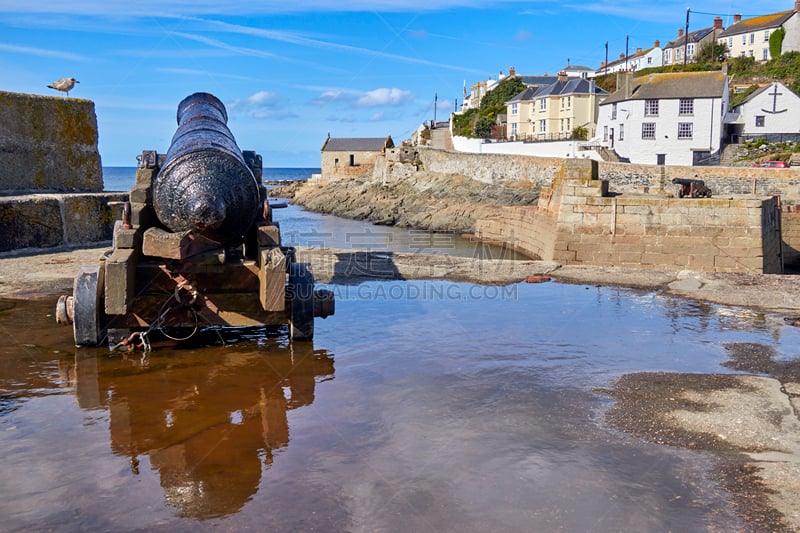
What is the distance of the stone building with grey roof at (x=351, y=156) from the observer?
72250mm

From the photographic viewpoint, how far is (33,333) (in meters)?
7.39

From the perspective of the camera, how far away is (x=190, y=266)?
6539 mm

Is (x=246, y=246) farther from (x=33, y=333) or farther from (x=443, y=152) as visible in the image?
(x=443, y=152)

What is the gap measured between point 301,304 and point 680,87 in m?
44.0

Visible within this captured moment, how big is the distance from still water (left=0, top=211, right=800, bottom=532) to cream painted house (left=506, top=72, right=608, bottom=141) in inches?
1830

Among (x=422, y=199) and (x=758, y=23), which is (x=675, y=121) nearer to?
(x=422, y=199)

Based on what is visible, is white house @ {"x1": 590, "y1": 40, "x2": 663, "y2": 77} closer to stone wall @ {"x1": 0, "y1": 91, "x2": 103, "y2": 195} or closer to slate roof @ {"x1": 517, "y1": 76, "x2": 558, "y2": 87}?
slate roof @ {"x1": 517, "y1": 76, "x2": 558, "y2": 87}

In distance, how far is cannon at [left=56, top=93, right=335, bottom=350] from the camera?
6.27 meters

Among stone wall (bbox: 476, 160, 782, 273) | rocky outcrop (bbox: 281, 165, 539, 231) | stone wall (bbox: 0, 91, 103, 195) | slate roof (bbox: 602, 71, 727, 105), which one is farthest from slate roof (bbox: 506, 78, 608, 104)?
stone wall (bbox: 0, 91, 103, 195)

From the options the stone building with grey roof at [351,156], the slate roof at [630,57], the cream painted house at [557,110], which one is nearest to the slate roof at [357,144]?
the stone building with grey roof at [351,156]

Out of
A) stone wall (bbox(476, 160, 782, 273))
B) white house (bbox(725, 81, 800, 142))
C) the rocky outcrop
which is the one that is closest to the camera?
stone wall (bbox(476, 160, 782, 273))

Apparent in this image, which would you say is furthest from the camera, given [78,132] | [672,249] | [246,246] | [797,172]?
[797,172]

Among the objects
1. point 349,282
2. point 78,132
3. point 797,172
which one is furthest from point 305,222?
point 349,282

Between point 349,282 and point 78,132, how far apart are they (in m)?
6.58
